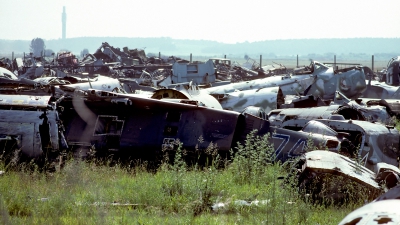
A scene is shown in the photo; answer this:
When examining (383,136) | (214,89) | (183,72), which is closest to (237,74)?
(183,72)

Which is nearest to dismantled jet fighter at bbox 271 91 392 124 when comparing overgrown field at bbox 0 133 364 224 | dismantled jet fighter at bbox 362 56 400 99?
overgrown field at bbox 0 133 364 224

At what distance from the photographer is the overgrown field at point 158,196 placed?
661 centimetres

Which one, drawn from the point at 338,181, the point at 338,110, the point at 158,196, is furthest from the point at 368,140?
the point at 158,196

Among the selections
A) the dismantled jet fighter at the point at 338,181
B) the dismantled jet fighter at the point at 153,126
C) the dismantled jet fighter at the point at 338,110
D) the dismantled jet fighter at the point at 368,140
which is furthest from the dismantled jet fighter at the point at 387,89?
the dismantled jet fighter at the point at 338,181

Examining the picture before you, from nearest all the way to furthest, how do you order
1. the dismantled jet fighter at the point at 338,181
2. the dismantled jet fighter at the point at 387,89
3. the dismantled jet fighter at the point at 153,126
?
the dismantled jet fighter at the point at 338,181 → the dismantled jet fighter at the point at 153,126 → the dismantled jet fighter at the point at 387,89

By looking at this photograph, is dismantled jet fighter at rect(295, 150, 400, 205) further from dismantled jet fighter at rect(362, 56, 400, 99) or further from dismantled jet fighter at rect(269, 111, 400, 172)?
dismantled jet fighter at rect(362, 56, 400, 99)

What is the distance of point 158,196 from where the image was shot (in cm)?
750

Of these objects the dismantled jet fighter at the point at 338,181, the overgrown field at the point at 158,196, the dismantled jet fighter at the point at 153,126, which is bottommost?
the overgrown field at the point at 158,196

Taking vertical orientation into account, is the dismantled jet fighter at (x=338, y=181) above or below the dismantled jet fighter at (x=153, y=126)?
below

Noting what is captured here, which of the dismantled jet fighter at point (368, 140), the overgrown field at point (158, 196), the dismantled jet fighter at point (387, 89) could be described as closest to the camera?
the overgrown field at point (158, 196)

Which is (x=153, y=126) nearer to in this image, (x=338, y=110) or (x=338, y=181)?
(x=338, y=181)

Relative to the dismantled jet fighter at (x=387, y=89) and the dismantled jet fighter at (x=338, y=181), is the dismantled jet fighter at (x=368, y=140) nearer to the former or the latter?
the dismantled jet fighter at (x=338, y=181)

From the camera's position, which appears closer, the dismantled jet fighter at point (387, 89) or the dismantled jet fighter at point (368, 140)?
the dismantled jet fighter at point (368, 140)

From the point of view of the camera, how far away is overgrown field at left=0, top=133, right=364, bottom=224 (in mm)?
6609
